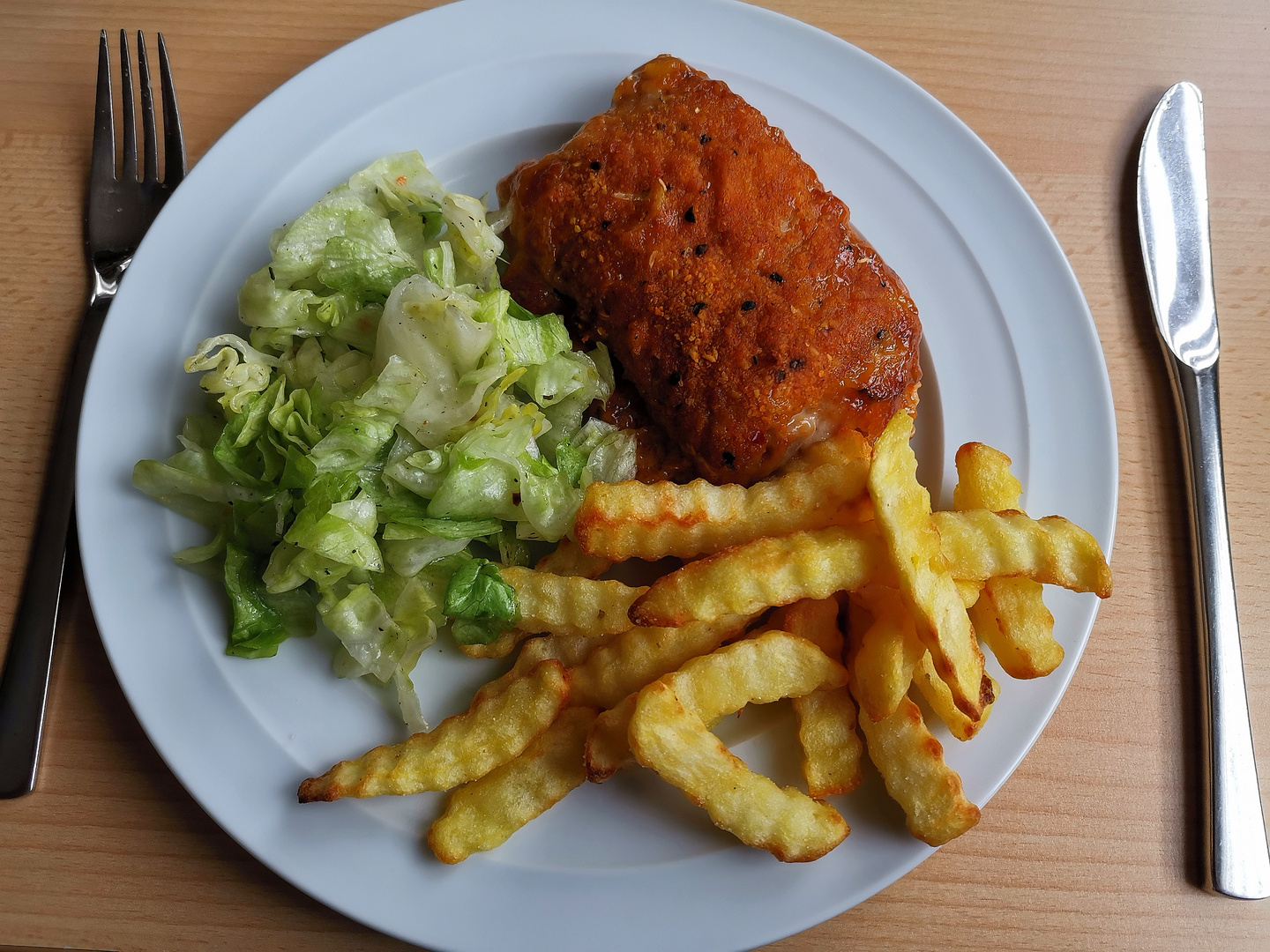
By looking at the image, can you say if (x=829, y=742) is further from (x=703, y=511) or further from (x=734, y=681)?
(x=703, y=511)

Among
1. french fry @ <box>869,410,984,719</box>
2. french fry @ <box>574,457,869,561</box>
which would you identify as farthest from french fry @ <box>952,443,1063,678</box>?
french fry @ <box>574,457,869,561</box>

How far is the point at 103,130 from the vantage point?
9.32ft

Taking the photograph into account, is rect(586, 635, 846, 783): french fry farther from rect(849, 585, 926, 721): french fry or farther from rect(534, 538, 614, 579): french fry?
rect(534, 538, 614, 579): french fry

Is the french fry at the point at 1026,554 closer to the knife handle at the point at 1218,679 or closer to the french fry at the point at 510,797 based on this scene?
the knife handle at the point at 1218,679

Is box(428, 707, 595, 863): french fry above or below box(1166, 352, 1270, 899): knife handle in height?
below

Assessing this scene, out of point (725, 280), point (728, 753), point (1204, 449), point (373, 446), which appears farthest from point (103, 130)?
point (1204, 449)

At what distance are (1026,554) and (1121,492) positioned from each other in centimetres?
107

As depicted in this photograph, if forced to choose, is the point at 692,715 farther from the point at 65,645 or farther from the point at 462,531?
the point at 65,645

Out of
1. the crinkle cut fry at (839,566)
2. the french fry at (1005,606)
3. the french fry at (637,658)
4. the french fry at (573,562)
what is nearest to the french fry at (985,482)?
the french fry at (1005,606)

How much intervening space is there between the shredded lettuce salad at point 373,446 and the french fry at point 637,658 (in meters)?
0.27

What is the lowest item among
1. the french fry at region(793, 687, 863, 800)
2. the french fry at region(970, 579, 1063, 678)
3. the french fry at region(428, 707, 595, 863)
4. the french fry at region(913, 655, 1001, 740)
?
the french fry at region(428, 707, 595, 863)

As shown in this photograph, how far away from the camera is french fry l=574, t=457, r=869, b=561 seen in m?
2.13

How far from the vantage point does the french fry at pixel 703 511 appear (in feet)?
6.98

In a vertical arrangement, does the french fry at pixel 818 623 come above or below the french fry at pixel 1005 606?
below
